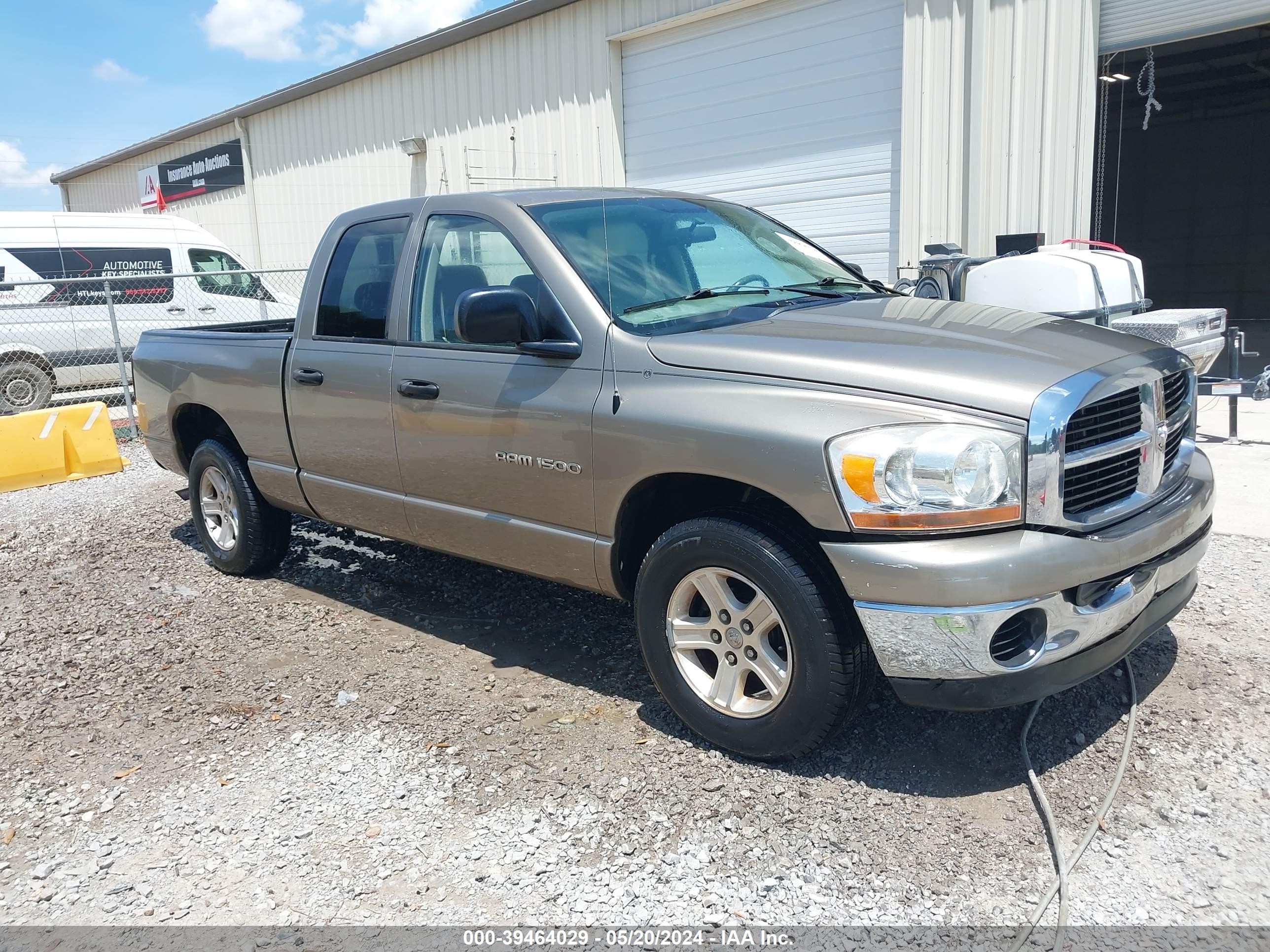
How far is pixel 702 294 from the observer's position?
382 cm

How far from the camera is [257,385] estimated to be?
16.6ft

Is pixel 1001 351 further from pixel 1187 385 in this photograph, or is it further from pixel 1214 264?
pixel 1214 264

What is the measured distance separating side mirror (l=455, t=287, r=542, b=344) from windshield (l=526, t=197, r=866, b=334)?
0.90 feet

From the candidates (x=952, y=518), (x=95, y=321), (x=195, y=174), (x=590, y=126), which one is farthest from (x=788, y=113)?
(x=195, y=174)

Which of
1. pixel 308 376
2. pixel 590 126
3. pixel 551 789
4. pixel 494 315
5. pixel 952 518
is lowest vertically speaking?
pixel 551 789

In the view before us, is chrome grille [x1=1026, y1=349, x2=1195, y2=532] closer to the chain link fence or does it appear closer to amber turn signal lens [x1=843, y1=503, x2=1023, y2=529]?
amber turn signal lens [x1=843, y1=503, x2=1023, y2=529]

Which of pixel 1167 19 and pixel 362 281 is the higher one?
pixel 1167 19

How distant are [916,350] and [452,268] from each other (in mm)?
2060

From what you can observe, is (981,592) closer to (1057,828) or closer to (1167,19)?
(1057,828)

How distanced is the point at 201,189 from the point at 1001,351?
82.9ft

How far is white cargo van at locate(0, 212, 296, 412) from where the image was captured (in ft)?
39.3

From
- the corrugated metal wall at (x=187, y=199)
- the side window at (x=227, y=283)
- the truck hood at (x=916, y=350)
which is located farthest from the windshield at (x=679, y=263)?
the corrugated metal wall at (x=187, y=199)

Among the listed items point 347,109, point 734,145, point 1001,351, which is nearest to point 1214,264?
point 734,145

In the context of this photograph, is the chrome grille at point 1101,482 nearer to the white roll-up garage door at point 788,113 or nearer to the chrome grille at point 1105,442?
the chrome grille at point 1105,442
